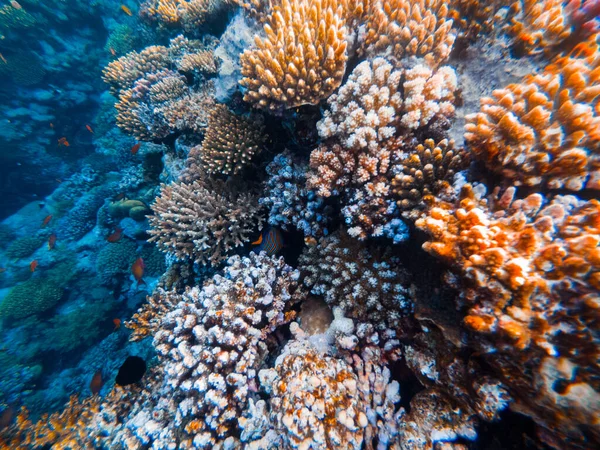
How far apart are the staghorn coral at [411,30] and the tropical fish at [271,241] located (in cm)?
267

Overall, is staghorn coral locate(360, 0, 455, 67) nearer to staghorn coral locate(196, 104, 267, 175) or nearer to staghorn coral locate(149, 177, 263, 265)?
staghorn coral locate(196, 104, 267, 175)

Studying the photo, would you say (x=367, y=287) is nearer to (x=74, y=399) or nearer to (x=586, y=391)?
(x=586, y=391)

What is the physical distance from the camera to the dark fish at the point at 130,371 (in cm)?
410

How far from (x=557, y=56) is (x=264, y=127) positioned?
3.49 metres

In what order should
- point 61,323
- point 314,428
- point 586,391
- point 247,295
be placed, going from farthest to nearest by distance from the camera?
point 61,323 < point 247,295 < point 314,428 < point 586,391

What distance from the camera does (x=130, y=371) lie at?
419 centimetres

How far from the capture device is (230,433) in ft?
9.33

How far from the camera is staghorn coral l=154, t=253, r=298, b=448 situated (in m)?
2.86

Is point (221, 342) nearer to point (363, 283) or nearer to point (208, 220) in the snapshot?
point (363, 283)

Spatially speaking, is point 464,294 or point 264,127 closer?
point 464,294

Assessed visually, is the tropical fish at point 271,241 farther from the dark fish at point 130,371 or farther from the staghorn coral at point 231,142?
the dark fish at point 130,371

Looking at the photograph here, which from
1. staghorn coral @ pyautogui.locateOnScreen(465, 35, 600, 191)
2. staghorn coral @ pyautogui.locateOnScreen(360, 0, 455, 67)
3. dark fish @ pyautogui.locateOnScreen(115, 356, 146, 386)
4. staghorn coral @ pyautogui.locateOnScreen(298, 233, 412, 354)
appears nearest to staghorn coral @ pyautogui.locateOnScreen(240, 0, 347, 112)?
staghorn coral @ pyautogui.locateOnScreen(360, 0, 455, 67)

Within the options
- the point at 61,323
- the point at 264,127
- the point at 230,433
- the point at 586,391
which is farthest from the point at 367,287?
the point at 61,323

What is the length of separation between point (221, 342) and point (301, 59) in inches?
135
